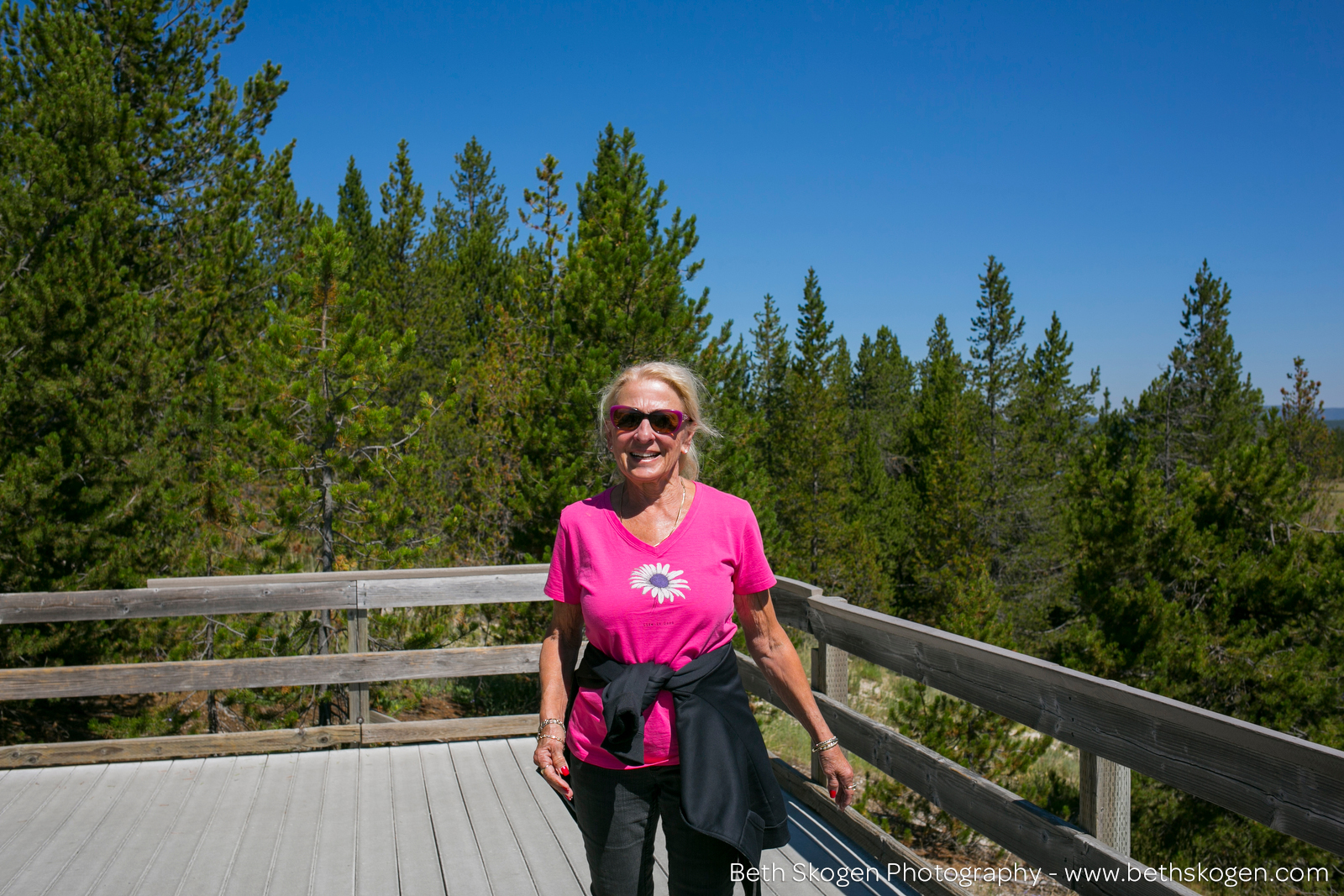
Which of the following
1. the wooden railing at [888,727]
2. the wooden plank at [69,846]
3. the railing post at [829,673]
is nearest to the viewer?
the wooden railing at [888,727]

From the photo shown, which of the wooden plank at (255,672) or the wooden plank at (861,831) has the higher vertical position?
the wooden plank at (255,672)

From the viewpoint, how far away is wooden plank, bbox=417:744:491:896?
2.83m

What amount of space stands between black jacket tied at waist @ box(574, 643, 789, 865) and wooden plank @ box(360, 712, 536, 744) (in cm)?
253

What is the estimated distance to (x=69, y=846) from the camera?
3.05 meters

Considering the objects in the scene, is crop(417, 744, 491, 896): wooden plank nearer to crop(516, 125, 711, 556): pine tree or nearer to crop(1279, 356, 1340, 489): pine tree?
crop(516, 125, 711, 556): pine tree

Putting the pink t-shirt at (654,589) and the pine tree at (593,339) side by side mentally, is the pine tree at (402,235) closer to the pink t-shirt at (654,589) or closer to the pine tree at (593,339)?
the pine tree at (593,339)

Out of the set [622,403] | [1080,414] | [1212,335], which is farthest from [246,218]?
[1080,414]

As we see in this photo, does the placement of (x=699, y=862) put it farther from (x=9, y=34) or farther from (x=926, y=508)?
(x=926, y=508)

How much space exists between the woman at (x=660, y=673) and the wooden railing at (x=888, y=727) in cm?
58

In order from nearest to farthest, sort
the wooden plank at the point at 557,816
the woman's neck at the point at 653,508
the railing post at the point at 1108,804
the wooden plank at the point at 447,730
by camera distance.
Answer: the woman's neck at the point at 653,508 < the railing post at the point at 1108,804 < the wooden plank at the point at 557,816 < the wooden plank at the point at 447,730

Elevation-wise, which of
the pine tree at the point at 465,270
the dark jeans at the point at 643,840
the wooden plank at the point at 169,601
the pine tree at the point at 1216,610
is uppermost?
the pine tree at the point at 465,270

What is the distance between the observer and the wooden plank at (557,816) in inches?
114

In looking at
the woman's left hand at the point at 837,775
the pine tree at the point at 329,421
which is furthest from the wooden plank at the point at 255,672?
the pine tree at the point at 329,421

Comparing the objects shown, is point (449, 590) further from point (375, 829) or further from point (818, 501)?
point (818, 501)
